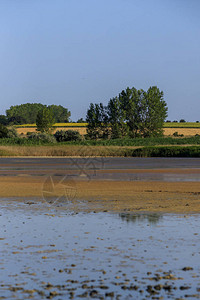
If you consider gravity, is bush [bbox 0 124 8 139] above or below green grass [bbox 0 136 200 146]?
above

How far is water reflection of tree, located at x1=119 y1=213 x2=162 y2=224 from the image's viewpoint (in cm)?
1708

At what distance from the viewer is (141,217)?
58.4 feet

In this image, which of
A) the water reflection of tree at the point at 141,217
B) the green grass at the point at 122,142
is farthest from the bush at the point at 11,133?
the water reflection of tree at the point at 141,217

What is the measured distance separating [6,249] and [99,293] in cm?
409

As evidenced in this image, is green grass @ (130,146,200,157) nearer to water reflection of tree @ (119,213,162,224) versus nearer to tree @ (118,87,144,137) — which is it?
tree @ (118,87,144,137)

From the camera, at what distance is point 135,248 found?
41.5 ft

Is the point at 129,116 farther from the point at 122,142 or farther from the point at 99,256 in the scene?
the point at 99,256

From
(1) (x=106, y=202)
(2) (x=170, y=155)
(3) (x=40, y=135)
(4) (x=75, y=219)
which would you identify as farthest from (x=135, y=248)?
(3) (x=40, y=135)

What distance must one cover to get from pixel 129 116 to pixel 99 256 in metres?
124

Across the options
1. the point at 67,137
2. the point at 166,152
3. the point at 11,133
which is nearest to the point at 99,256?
the point at 166,152

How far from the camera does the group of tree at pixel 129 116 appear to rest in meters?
133

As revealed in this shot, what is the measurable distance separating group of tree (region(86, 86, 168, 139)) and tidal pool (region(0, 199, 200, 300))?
114574 millimetres

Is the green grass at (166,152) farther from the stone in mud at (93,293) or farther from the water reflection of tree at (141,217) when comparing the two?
the stone in mud at (93,293)

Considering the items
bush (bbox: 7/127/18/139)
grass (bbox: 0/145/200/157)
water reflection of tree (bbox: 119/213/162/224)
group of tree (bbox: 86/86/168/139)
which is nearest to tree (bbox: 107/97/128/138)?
group of tree (bbox: 86/86/168/139)
